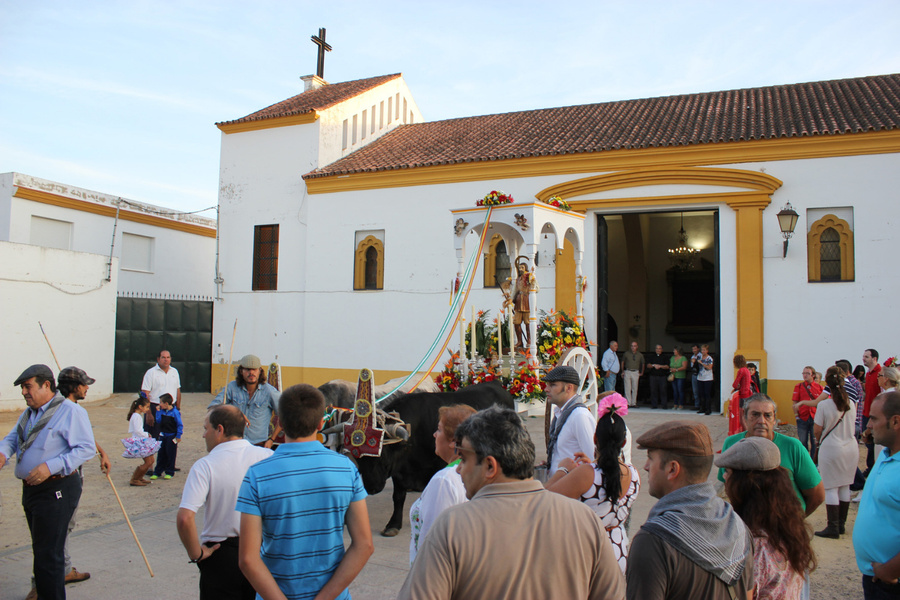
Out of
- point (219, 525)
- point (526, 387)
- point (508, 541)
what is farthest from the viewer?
point (526, 387)

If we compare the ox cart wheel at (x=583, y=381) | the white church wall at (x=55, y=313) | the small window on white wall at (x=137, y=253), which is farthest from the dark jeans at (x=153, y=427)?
the small window on white wall at (x=137, y=253)

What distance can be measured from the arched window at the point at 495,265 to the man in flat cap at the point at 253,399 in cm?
1057

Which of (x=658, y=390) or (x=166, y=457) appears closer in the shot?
(x=166, y=457)

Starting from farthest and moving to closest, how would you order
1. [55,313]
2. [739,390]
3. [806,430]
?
[55,313] → [739,390] → [806,430]

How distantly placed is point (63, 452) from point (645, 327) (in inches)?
810

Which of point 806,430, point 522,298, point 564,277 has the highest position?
point 564,277

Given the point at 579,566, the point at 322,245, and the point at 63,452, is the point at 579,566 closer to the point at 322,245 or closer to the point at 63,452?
the point at 63,452

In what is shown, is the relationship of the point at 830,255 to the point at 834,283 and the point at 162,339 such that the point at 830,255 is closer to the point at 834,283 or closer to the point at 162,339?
the point at 834,283

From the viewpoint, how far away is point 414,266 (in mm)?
17703

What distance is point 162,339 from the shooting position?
68.1 feet

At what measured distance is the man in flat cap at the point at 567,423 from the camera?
14.8 ft

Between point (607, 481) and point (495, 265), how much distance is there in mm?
13884

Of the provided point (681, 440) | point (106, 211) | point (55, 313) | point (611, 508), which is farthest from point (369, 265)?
point (681, 440)

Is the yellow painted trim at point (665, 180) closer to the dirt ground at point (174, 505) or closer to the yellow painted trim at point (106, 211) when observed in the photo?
the dirt ground at point (174, 505)
